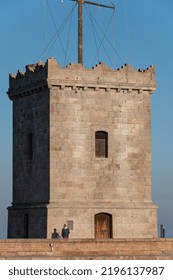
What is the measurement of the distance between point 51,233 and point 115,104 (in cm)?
655

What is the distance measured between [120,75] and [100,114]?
7.06 ft

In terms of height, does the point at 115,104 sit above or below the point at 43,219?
above

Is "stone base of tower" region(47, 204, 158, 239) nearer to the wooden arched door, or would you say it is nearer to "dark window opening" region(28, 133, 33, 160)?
the wooden arched door

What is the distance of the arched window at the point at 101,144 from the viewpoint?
53.9 meters

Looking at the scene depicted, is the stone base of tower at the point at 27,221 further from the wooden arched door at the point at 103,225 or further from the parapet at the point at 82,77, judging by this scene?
the parapet at the point at 82,77

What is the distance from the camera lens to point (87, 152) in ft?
176

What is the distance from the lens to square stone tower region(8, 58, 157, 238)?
53.0m

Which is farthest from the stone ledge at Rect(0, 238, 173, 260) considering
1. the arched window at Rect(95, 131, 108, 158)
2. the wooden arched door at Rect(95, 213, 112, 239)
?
the arched window at Rect(95, 131, 108, 158)

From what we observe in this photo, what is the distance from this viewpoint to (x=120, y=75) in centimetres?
5472

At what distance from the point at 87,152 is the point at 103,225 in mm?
3291

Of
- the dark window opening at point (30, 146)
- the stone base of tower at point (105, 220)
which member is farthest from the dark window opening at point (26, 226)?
the stone base of tower at point (105, 220)

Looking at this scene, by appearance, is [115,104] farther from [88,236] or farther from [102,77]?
[88,236]

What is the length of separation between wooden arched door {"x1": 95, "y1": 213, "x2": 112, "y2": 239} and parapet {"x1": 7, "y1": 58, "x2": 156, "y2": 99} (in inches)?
224

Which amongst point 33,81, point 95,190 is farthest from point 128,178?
point 33,81
